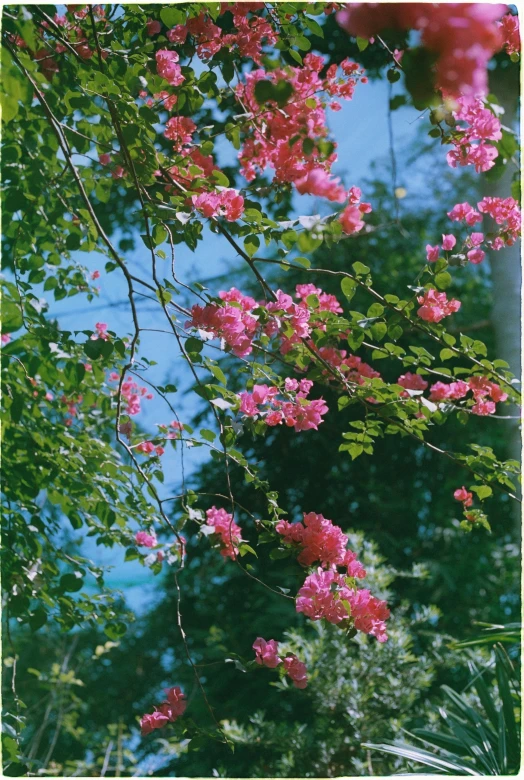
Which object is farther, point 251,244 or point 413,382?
point 413,382

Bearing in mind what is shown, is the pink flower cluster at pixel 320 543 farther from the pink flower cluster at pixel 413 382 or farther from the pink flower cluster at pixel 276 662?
the pink flower cluster at pixel 413 382

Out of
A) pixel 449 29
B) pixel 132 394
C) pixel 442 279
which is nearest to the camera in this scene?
pixel 449 29

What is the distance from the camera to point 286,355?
3.98ft

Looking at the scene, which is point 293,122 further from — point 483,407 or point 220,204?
point 483,407

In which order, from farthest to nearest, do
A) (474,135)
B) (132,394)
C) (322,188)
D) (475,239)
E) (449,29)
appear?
(132,394)
(475,239)
(474,135)
(322,188)
(449,29)

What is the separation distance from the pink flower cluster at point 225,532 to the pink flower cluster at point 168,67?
2.35ft

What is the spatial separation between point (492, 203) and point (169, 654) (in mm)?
2951

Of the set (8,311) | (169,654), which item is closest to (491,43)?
(8,311)

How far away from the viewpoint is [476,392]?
4.35ft

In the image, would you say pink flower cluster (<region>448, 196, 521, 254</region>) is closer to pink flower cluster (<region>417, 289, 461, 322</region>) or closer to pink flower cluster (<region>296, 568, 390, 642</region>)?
pink flower cluster (<region>417, 289, 461, 322</region>)

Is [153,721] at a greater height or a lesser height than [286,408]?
lesser

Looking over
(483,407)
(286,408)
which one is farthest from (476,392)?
(286,408)

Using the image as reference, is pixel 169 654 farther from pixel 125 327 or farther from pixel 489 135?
pixel 489 135

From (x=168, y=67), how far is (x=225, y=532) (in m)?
0.76
